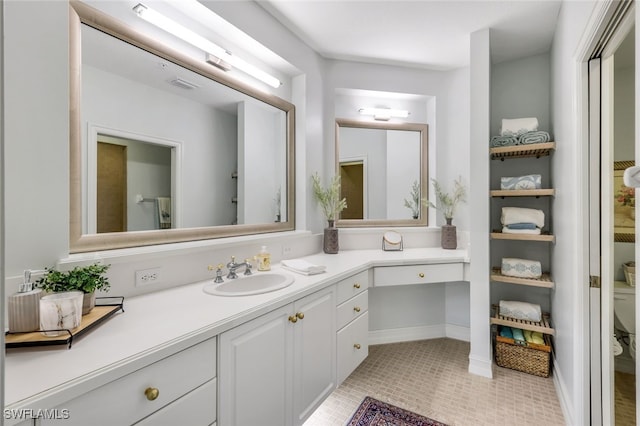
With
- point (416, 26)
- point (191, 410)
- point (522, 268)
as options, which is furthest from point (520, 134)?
point (191, 410)

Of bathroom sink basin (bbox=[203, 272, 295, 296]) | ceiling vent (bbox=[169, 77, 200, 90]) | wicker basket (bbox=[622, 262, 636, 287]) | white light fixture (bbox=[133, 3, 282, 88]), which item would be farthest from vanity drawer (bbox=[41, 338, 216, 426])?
wicker basket (bbox=[622, 262, 636, 287])

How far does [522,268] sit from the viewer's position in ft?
6.99

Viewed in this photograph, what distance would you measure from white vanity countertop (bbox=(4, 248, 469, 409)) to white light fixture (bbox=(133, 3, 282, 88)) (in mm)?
1278

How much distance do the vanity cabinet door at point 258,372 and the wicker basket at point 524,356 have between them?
1.75 meters

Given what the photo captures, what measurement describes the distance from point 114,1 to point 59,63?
0.44 metres

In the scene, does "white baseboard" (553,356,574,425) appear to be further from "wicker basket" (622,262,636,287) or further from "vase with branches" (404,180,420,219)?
"vase with branches" (404,180,420,219)

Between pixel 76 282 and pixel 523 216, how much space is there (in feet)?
8.46

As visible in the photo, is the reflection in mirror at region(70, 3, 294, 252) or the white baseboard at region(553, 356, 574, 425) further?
the white baseboard at region(553, 356, 574, 425)

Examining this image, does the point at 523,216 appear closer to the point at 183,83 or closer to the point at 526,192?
the point at 526,192

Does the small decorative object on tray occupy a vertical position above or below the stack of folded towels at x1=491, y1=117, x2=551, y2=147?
below

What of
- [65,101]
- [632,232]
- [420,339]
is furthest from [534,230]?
[65,101]

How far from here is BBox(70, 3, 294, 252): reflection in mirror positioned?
1.20m

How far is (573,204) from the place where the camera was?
150 cm

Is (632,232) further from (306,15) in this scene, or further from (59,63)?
(59,63)
